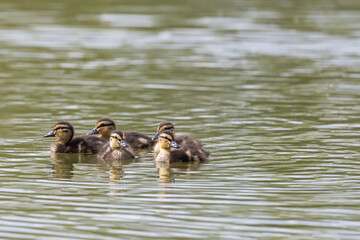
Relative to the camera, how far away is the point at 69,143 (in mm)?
9266

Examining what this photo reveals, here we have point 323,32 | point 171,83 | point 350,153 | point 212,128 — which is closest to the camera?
point 350,153

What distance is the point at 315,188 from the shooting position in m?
7.28

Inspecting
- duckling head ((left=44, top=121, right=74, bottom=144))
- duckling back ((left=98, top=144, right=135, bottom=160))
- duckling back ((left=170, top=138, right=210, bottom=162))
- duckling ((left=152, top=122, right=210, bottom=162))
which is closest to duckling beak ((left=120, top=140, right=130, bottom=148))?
duckling back ((left=98, top=144, right=135, bottom=160))

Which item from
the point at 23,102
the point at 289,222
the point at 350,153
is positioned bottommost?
the point at 289,222

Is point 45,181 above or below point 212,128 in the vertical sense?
below

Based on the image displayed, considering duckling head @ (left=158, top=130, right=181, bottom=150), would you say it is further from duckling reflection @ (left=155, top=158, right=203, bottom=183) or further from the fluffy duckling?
duckling reflection @ (left=155, top=158, right=203, bottom=183)

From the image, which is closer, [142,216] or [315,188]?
[142,216]

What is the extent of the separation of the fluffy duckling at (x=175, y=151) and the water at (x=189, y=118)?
0.13 meters

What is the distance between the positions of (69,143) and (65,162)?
0.52 metres

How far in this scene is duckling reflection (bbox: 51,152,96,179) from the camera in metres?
8.05

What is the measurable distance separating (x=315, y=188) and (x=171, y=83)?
22.4 feet

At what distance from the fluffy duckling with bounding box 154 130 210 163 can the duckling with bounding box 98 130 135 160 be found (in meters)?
0.33

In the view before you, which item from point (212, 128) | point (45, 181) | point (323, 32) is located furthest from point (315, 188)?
point (323, 32)

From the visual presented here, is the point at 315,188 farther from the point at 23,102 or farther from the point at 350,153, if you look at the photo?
the point at 23,102
